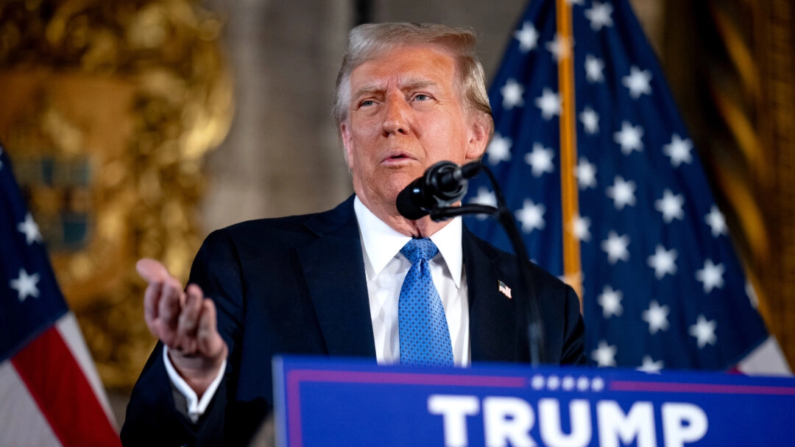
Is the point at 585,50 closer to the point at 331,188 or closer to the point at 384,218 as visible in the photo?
the point at 331,188

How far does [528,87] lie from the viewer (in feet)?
12.5

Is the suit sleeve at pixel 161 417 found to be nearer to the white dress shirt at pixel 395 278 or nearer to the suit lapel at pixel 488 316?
the white dress shirt at pixel 395 278

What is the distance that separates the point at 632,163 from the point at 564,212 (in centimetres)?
39

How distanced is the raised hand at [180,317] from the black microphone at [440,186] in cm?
45

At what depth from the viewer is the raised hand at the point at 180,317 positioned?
1.38 meters

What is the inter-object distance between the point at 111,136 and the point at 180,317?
111 inches

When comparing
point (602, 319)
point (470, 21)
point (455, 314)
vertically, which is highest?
point (470, 21)

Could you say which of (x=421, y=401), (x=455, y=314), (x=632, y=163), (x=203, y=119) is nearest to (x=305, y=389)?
(x=421, y=401)

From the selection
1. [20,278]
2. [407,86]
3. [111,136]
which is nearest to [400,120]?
[407,86]

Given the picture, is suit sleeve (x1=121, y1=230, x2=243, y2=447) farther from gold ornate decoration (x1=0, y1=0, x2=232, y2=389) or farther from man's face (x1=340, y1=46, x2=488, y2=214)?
gold ornate decoration (x1=0, y1=0, x2=232, y2=389)

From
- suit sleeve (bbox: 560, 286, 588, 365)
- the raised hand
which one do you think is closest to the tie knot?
suit sleeve (bbox: 560, 286, 588, 365)

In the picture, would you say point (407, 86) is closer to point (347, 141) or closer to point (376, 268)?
point (347, 141)

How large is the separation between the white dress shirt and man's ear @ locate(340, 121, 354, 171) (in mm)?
166

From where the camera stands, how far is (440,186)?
1.64 meters
